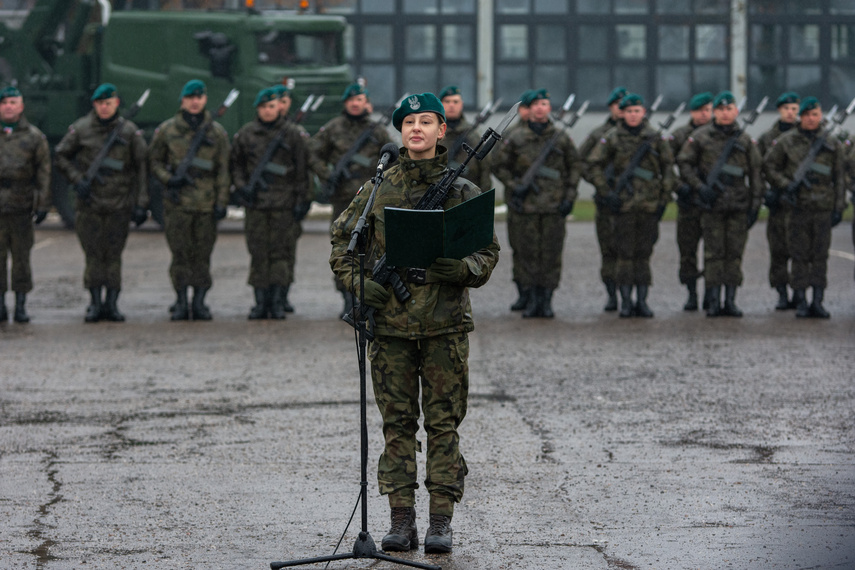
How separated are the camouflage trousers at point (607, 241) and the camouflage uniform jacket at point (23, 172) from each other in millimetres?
4855

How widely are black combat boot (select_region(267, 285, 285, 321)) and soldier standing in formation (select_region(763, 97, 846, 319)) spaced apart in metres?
4.49

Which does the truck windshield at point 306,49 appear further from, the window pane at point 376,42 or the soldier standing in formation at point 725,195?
the soldier standing in formation at point 725,195

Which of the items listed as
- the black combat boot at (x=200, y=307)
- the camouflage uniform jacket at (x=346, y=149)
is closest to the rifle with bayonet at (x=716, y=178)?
the camouflage uniform jacket at (x=346, y=149)

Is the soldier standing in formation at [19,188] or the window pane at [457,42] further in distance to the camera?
the window pane at [457,42]

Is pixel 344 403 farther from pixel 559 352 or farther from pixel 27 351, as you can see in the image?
pixel 27 351

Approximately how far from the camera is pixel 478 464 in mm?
7270

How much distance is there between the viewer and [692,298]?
1365cm

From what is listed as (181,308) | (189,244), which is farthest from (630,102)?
(181,308)

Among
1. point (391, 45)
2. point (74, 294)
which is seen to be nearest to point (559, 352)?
point (74, 294)

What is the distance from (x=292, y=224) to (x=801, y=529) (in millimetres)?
7995

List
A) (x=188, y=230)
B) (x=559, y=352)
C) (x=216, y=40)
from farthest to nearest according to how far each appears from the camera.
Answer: (x=216, y=40)
(x=188, y=230)
(x=559, y=352)

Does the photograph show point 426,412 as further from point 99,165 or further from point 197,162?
point 99,165

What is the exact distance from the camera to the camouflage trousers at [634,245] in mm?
13133

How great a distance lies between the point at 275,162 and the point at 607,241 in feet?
10.0
